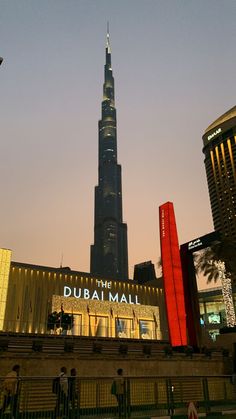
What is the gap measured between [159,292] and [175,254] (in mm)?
30077

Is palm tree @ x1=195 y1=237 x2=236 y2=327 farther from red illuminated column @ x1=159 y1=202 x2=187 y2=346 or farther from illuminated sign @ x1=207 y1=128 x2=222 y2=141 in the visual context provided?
illuminated sign @ x1=207 y1=128 x2=222 y2=141

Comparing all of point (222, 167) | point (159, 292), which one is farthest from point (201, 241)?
point (222, 167)

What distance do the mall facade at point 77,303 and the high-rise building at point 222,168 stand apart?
111044mm

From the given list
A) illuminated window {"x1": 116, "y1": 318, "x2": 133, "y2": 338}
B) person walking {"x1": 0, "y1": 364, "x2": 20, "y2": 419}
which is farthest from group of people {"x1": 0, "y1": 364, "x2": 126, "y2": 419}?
illuminated window {"x1": 116, "y1": 318, "x2": 133, "y2": 338}

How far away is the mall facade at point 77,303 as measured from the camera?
153 feet

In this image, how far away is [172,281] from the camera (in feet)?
102

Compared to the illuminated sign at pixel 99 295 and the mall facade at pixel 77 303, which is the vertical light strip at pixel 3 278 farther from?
the illuminated sign at pixel 99 295

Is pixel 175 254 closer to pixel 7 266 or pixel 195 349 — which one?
pixel 195 349

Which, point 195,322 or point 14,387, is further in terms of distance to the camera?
point 195,322

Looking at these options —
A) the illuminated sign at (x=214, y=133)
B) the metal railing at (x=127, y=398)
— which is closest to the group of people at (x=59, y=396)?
the metal railing at (x=127, y=398)

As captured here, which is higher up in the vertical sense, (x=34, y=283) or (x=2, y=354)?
(x=34, y=283)

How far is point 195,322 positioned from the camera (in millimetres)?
31922

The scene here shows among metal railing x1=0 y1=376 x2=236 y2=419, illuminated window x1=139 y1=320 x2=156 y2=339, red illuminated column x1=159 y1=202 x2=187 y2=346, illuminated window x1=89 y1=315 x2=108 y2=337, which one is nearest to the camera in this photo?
metal railing x1=0 y1=376 x2=236 y2=419

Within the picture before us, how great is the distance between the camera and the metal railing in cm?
1141
